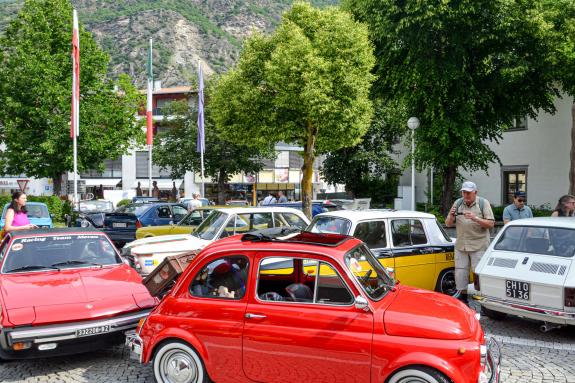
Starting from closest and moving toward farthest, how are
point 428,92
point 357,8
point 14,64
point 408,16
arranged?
point 408,16 < point 428,92 < point 357,8 < point 14,64

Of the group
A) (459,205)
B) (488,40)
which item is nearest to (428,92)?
(488,40)

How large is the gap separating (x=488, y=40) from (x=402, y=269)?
1316cm

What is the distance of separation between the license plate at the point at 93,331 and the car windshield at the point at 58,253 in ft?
5.25

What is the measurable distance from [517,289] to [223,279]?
4470 millimetres

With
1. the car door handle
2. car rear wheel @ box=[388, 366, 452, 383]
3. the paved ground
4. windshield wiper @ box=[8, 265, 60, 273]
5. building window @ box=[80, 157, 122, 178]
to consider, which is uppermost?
building window @ box=[80, 157, 122, 178]

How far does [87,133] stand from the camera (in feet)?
92.7

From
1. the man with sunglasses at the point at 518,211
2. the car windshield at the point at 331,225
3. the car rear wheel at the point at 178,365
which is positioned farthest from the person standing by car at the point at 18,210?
the man with sunglasses at the point at 518,211

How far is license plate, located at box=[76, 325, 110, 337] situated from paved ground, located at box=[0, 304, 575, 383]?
0.50 m

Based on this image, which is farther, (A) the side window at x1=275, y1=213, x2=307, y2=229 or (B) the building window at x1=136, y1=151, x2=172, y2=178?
(B) the building window at x1=136, y1=151, x2=172, y2=178

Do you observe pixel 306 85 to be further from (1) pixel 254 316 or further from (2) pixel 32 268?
(1) pixel 254 316

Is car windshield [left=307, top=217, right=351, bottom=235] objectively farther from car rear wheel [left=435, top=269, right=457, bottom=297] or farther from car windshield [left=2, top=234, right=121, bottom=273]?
car windshield [left=2, top=234, right=121, bottom=273]

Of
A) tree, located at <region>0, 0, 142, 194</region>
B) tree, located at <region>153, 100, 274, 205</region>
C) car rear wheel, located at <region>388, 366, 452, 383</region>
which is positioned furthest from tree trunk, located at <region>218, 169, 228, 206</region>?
car rear wheel, located at <region>388, 366, 452, 383</region>

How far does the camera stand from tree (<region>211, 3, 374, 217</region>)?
17469 mm

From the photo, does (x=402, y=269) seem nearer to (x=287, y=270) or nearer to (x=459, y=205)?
(x=459, y=205)
